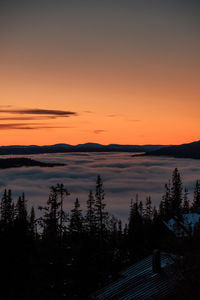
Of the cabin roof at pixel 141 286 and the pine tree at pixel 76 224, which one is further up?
the cabin roof at pixel 141 286

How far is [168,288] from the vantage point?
20.6 meters

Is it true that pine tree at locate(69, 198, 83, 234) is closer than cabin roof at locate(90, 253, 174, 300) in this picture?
No

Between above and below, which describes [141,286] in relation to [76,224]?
above

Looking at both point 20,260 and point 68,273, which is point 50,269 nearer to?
point 68,273

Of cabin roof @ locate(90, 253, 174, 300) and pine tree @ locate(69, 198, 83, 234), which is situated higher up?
cabin roof @ locate(90, 253, 174, 300)

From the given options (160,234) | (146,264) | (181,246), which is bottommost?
(160,234)

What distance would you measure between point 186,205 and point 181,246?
96292 millimetres

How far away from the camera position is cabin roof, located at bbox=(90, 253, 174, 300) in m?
20.4

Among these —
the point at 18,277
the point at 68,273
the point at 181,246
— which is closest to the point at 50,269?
the point at 68,273

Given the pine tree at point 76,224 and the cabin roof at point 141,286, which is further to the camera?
the pine tree at point 76,224

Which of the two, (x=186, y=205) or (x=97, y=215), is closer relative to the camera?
(x=97, y=215)

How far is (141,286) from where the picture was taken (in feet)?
70.5

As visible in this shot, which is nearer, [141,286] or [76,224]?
[141,286]

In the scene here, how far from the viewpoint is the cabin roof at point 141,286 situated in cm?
2043
